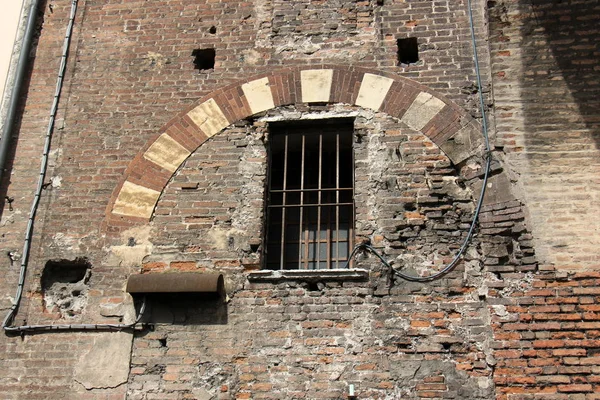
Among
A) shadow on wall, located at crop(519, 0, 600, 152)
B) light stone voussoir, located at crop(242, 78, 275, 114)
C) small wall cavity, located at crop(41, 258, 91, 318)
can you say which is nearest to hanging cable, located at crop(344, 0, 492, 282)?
shadow on wall, located at crop(519, 0, 600, 152)

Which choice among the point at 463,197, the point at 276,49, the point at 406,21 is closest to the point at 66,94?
the point at 276,49

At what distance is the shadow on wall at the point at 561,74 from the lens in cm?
695

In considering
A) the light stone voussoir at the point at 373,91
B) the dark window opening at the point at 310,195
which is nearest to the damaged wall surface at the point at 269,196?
the light stone voussoir at the point at 373,91

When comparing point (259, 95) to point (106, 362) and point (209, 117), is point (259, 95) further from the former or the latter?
point (106, 362)

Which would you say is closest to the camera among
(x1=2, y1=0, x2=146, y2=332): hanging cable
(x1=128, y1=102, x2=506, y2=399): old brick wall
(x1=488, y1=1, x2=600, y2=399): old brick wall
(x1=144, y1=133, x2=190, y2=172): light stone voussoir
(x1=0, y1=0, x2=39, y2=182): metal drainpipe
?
(x1=488, y1=1, x2=600, y2=399): old brick wall

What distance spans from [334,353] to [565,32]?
4022mm

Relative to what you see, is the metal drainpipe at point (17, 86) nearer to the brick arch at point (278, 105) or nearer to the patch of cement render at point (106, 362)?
the brick arch at point (278, 105)

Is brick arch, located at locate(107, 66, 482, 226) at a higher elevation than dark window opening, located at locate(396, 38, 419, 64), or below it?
below

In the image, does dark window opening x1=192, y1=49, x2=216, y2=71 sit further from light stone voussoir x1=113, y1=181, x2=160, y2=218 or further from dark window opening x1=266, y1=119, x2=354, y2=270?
light stone voussoir x1=113, y1=181, x2=160, y2=218

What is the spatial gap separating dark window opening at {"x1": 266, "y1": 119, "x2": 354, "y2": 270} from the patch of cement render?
5.09 feet

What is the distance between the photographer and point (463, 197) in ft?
22.5

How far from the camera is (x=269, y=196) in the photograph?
7.26 m

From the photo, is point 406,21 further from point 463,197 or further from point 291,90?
point 463,197

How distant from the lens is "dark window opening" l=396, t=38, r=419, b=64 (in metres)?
7.75
